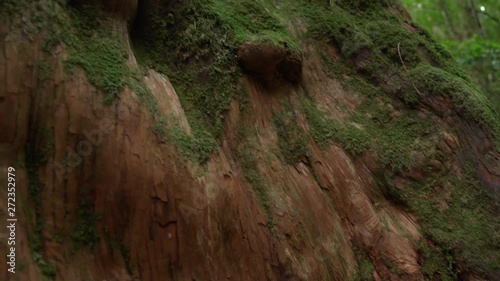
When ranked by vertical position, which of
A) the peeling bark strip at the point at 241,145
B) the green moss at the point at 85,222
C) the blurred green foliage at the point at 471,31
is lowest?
the green moss at the point at 85,222

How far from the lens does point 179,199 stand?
12.1 feet

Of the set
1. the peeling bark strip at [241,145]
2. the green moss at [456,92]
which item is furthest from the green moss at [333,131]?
the green moss at [456,92]

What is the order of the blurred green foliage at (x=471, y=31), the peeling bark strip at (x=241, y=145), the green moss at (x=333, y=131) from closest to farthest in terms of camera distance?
the peeling bark strip at (x=241, y=145) < the green moss at (x=333, y=131) < the blurred green foliage at (x=471, y=31)

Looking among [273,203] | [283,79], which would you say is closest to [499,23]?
[283,79]

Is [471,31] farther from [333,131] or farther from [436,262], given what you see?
[436,262]

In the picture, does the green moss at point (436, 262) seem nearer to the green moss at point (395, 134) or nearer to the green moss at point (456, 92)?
the green moss at point (395, 134)

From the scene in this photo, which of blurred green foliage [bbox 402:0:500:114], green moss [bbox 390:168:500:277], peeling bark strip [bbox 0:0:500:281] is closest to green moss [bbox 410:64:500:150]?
peeling bark strip [bbox 0:0:500:281]

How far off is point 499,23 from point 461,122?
1285 cm

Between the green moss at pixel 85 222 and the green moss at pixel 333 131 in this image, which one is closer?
the green moss at pixel 85 222

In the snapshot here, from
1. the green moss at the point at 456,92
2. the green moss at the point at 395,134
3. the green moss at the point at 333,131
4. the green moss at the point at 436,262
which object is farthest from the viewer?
the green moss at the point at 456,92

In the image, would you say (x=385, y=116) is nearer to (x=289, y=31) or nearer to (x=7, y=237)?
(x=289, y=31)

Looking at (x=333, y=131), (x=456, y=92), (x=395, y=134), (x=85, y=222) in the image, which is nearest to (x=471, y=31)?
(x=456, y=92)

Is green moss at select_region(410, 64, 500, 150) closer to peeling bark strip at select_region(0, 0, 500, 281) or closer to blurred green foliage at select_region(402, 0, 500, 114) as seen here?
peeling bark strip at select_region(0, 0, 500, 281)

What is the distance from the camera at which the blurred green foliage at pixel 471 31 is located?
12664 millimetres
